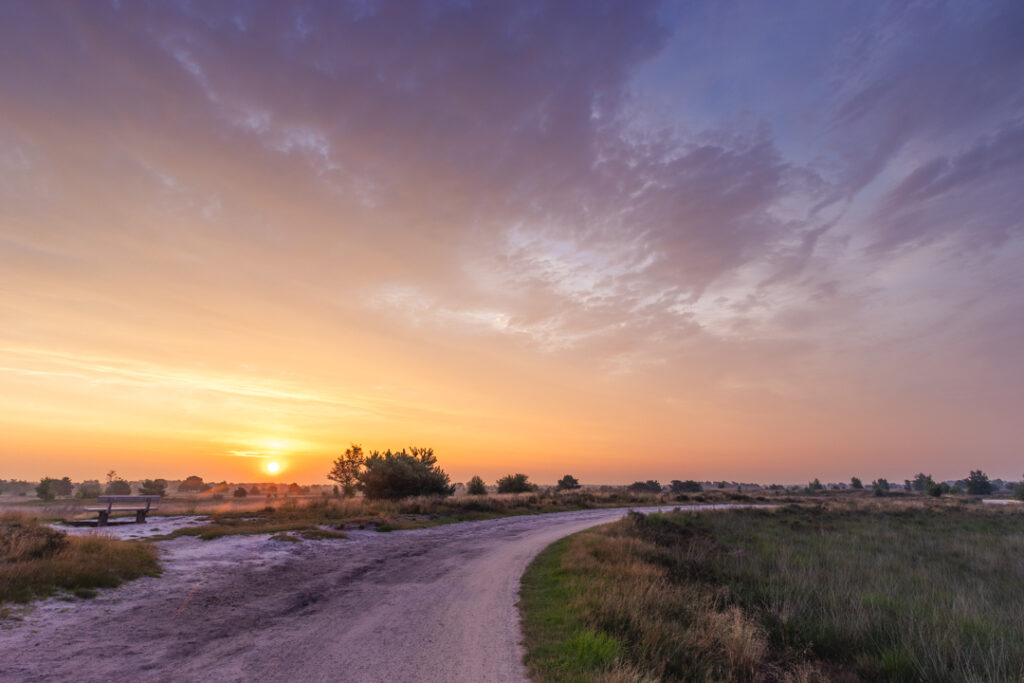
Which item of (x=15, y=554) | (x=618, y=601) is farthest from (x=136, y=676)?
(x=618, y=601)

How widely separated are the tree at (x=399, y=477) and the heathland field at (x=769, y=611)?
24.6 meters

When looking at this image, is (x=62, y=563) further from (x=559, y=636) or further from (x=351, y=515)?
(x=351, y=515)

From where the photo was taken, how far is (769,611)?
13812 millimetres

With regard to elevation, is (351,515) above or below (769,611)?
above

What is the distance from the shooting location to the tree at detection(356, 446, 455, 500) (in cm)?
4397

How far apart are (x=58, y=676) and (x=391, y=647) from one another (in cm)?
502

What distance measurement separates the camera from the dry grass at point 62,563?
33.7 feet

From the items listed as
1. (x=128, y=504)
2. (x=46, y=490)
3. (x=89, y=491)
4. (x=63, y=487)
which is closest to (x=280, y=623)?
(x=128, y=504)

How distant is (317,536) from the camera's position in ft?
68.1

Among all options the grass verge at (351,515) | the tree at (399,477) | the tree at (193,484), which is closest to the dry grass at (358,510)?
the grass verge at (351,515)

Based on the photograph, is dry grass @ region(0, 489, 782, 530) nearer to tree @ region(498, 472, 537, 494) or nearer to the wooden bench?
the wooden bench

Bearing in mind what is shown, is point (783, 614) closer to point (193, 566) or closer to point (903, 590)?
point (903, 590)

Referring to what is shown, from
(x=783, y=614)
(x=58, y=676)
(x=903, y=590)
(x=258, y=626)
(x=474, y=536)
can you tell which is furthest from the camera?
(x=474, y=536)

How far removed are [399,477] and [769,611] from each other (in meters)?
35.8
